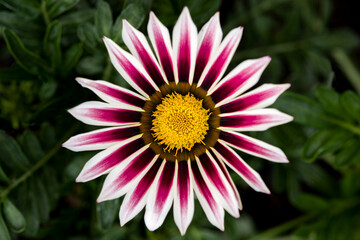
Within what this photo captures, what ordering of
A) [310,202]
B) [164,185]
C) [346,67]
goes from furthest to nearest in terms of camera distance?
[346,67] → [310,202] → [164,185]

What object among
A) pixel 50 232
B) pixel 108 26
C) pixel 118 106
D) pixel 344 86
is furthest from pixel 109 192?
pixel 344 86

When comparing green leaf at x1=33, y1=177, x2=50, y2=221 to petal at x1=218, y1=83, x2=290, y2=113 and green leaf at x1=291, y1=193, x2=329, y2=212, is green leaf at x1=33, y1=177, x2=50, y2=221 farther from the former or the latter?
green leaf at x1=291, y1=193, x2=329, y2=212

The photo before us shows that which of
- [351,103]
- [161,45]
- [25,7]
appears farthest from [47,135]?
[351,103]

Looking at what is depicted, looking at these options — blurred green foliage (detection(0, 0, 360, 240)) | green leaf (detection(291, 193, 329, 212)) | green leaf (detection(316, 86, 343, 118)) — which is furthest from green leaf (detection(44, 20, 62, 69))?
green leaf (detection(291, 193, 329, 212))

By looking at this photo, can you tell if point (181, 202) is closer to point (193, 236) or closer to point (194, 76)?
point (194, 76)

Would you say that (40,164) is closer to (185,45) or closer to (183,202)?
(183,202)

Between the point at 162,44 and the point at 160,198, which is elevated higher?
the point at 162,44
